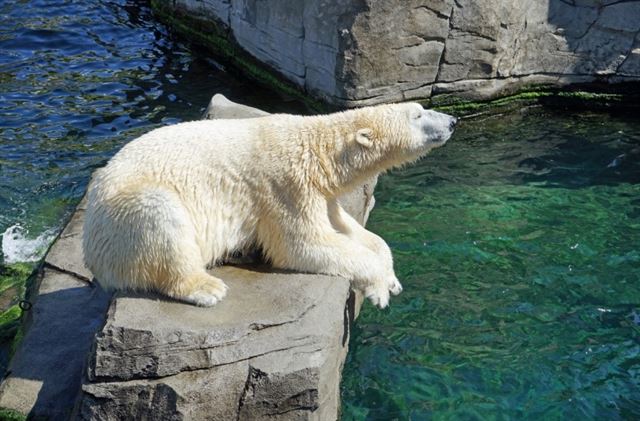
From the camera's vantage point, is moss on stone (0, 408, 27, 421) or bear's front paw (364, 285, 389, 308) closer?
moss on stone (0, 408, 27, 421)

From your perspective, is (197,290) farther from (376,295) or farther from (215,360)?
(376,295)

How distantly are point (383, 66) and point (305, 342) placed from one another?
5.72 m

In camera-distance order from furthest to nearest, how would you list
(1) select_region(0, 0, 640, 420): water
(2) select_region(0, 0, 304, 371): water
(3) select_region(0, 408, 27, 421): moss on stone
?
(2) select_region(0, 0, 304, 371): water < (1) select_region(0, 0, 640, 420): water < (3) select_region(0, 408, 27, 421): moss on stone

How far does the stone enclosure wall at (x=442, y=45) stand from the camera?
9.38 meters

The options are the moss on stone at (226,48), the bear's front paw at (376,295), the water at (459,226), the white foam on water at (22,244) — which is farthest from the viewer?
the moss on stone at (226,48)

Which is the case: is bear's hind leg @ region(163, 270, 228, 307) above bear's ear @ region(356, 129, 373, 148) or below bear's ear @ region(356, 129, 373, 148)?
below

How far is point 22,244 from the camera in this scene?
25.2 ft

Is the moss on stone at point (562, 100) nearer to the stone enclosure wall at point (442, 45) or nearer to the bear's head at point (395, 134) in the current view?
the stone enclosure wall at point (442, 45)

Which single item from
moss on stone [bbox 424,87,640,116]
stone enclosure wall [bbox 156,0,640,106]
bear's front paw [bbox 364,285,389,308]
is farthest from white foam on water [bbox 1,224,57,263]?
moss on stone [bbox 424,87,640,116]

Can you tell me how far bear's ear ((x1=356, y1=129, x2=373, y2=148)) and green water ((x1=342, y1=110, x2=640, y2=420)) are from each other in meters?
1.77

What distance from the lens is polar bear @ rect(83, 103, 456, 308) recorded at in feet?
15.3

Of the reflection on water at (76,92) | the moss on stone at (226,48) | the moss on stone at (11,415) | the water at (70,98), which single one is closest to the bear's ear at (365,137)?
the moss on stone at (11,415)

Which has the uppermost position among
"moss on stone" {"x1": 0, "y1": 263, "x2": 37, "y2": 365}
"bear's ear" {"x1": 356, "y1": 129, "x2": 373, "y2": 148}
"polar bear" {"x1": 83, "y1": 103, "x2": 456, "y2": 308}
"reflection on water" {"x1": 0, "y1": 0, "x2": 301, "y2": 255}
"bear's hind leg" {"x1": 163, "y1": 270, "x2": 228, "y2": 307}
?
"bear's ear" {"x1": 356, "y1": 129, "x2": 373, "y2": 148}

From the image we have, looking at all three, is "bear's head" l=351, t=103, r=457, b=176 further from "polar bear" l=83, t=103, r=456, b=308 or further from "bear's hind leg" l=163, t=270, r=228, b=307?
"bear's hind leg" l=163, t=270, r=228, b=307
